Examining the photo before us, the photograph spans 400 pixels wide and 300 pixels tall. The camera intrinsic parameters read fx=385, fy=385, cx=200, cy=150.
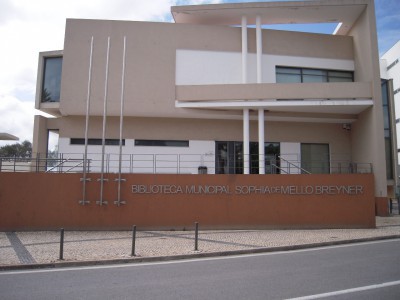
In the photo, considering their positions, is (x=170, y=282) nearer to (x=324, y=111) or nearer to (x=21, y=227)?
(x=21, y=227)

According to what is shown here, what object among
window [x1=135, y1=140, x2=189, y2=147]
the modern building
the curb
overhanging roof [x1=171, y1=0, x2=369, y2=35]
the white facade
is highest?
the white facade

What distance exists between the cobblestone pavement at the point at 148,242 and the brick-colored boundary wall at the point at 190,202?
658 mm

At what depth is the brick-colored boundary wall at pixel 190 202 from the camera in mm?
16391

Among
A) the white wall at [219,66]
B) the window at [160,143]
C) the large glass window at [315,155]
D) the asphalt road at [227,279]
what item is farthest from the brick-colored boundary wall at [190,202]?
the white wall at [219,66]

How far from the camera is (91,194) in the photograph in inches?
657

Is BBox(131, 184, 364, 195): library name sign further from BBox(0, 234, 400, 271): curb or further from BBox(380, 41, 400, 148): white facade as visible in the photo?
BBox(380, 41, 400, 148): white facade

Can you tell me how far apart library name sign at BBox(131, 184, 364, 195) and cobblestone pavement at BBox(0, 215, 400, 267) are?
173cm

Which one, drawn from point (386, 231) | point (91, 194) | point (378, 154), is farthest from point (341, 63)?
point (91, 194)

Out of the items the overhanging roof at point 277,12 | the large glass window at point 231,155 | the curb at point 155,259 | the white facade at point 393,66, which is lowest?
the curb at point 155,259

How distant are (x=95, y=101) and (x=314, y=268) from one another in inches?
621

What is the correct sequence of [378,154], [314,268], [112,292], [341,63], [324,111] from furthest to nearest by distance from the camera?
1. [341,63]
2. [324,111]
3. [378,154]
4. [314,268]
5. [112,292]

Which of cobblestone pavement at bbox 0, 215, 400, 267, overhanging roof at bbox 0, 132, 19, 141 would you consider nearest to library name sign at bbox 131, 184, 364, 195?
cobblestone pavement at bbox 0, 215, 400, 267

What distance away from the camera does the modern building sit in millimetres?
21109

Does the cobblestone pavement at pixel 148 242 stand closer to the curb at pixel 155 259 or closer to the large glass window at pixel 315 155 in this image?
the curb at pixel 155 259
